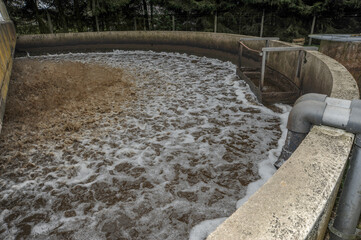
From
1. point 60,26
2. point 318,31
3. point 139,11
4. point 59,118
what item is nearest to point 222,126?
point 59,118

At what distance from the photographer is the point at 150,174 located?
13.1ft

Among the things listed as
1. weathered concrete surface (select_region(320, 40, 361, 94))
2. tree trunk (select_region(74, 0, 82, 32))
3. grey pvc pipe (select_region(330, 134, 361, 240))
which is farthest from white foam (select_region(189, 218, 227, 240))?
tree trunk (select_region(74, 0, 82, 32))

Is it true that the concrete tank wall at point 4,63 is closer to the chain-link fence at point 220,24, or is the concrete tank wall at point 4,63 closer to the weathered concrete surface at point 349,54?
the weathered concrete surface at point 349,54

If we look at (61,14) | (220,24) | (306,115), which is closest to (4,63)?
(306,115)

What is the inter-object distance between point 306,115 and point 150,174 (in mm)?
2663

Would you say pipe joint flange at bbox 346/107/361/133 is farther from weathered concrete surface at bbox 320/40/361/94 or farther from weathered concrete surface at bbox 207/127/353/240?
weathered concrete surface at bbox 320/40/361/94

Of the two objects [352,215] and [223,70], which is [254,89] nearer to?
[223,70]

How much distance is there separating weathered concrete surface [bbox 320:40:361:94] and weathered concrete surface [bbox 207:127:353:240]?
14.2 ft

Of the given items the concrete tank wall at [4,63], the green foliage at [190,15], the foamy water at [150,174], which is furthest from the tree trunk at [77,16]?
the foamy water at [150,174]

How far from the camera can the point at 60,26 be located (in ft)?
62.3

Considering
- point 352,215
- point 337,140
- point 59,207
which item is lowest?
point 59,207

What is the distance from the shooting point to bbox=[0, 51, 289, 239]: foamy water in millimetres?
3127

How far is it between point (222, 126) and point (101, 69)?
24.3 feet

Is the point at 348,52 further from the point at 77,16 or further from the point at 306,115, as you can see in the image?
the point at 77,16
